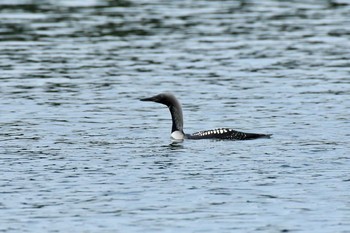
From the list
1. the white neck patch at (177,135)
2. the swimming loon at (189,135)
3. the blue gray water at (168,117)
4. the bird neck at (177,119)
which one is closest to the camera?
the blue gray water at (168,117)

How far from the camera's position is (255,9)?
5597 cm

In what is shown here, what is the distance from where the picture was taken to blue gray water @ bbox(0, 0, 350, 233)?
19266mm

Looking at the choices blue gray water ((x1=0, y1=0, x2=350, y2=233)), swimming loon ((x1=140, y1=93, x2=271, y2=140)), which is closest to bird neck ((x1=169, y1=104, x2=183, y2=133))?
swimming loon ((x1=140, y1=93, x2=271, y2=140))

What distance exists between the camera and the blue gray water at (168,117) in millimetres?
19266

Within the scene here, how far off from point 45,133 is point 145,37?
2025cm

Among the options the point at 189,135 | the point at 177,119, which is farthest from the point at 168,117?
the point at 189,135

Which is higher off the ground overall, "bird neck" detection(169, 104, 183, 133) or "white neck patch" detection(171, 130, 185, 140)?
"bird neck" detection(169, 104, 183, 133)

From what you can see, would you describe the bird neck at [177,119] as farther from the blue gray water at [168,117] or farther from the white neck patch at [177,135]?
the blue gray water at [168,117]

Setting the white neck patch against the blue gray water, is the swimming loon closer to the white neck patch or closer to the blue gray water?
the white neck patch

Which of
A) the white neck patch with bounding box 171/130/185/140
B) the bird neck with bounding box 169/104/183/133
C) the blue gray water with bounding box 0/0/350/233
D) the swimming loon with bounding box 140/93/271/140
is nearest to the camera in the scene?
the blue gray water with bounding box 0/0/350/233

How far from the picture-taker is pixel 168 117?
1213 inches

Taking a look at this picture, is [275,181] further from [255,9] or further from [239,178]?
[255,9]

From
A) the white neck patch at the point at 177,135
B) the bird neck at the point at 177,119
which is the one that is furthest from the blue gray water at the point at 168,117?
the bird neck at the point at 177,119

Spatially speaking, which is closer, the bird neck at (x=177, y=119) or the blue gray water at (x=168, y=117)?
the blue gray water at (x=168, y=117)
